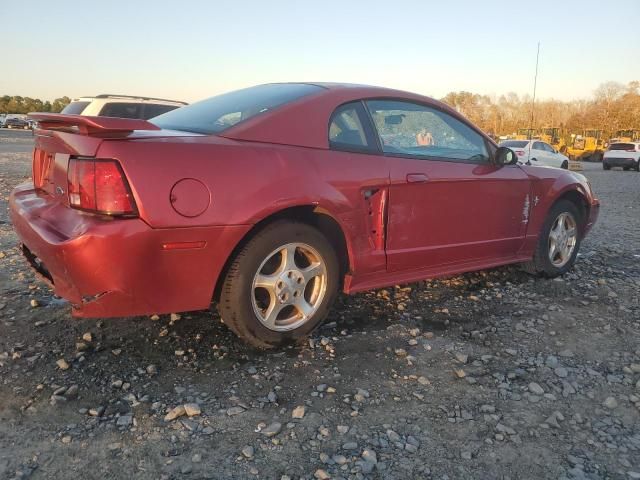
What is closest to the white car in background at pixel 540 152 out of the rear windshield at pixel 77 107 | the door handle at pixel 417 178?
the rear windshield at pixel 77 107

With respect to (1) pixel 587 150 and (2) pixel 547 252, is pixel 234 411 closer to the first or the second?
(2) pixel 547 252

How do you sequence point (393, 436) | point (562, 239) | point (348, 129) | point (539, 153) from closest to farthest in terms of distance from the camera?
point (393, 436) → point (348, 129) → point (562, 239) → point (539, 153)

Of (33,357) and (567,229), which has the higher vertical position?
(567,229)

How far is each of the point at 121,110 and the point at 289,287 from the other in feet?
30.9

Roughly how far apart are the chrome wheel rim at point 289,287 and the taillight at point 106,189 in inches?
31.3

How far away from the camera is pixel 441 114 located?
3881 millimetres

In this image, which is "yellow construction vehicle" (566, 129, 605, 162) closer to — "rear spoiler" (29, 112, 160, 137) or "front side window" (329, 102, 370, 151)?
"front side window" (329, 102, 370, 151)

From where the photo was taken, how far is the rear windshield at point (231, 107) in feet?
10.1

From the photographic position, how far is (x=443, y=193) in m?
3.60

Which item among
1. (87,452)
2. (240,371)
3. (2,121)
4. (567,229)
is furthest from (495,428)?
(2,121)

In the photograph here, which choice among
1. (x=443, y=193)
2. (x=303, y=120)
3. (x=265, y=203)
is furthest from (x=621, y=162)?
(x=265, y=203)

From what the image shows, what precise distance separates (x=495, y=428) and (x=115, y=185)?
205 centimetres

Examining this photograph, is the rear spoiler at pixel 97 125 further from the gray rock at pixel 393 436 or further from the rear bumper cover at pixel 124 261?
the gray rock at pixel 393 436

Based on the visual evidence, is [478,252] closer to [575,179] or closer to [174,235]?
[575,179]
